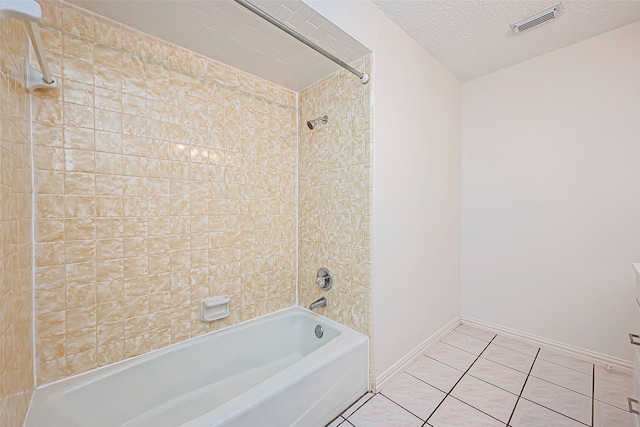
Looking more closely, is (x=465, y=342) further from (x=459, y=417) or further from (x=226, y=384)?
(x=226, y=384)

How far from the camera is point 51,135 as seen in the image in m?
1.17

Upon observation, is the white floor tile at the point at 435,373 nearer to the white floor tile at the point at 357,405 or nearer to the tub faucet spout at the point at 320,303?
the white floor tile at the point at 357,405

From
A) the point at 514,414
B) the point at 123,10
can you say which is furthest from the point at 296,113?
the point at 514,414

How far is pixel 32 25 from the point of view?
80 cm

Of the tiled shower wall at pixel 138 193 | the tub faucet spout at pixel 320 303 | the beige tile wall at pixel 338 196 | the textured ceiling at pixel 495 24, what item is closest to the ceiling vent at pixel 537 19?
the textured ceiling at pixel 495 24

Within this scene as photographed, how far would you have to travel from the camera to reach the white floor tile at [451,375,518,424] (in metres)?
1.41

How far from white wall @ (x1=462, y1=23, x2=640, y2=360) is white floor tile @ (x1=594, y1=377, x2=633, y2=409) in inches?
11.1

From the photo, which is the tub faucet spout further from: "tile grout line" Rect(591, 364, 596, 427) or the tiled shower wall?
"tile grout line" Rect(591, 364, 596, 427)

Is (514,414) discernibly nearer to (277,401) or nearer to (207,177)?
(277,401)

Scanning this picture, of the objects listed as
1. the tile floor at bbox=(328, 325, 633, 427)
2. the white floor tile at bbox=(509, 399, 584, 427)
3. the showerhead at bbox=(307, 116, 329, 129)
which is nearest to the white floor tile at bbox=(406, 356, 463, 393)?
the tile floor at bbox=(328, 325, 633, 427)

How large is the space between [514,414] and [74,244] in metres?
2.36

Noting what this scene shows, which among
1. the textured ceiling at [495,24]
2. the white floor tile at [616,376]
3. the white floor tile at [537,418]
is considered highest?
the textured ceiling at [495,24]

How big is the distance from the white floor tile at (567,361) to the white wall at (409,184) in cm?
65

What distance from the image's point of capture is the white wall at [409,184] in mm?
1615
